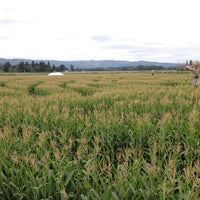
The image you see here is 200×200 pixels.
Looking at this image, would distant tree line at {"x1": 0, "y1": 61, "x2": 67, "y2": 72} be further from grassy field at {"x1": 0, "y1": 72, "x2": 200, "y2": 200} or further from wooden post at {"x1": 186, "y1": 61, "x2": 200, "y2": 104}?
grassy field at {"x1": 0, "y1": 72, "x2": 200, "y2": 200}

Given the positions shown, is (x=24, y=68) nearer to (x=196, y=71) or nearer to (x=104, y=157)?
(x=196, y=71)

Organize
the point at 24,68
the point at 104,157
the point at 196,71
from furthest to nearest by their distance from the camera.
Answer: the point at 24,68 < the point at 196,71 < the point at 104,157

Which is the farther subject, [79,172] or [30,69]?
[30,69]

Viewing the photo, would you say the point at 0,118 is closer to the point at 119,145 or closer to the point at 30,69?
the point at 119,145

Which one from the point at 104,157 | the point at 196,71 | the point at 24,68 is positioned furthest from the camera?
the point at 24,68

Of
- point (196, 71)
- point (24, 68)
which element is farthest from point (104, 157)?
point (24, 68)

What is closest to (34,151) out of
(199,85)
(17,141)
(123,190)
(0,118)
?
(17,141)

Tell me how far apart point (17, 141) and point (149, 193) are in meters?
3.35

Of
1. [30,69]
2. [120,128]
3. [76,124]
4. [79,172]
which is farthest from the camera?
[30,69]

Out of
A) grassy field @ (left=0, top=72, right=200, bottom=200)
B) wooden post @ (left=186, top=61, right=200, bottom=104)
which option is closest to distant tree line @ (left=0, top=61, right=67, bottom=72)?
wooden post @ (left=186, top=61, right=200, bottom=104)

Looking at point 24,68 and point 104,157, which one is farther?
point 24,68

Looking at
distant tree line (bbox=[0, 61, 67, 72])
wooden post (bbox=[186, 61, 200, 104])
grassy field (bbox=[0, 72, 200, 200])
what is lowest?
grassy field (bbox=[0, 72, 200, 200])

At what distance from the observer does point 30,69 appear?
130000 millimetres

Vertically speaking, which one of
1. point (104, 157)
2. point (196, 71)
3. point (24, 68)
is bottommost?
point (104, 157)
